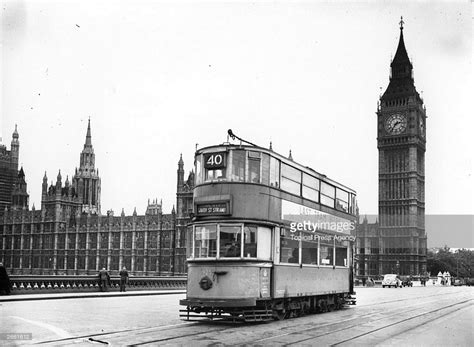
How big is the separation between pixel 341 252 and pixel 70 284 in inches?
619

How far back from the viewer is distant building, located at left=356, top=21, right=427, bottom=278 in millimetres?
104188

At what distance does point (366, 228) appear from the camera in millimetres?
110312

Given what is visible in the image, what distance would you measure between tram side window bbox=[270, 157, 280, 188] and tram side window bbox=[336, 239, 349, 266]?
16.0 feet

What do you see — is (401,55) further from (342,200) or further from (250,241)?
(250,241)

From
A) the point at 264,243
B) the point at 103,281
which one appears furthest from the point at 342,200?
the point at 103,281

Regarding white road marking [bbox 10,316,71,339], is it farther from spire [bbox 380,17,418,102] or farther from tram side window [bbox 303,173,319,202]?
spire [bbox 380,17,418,102]

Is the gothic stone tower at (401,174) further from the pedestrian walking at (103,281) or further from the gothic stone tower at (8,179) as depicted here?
the pedestrian walking at (103,281)

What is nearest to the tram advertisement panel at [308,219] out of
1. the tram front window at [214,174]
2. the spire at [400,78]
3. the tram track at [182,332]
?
the tram front window at [214,174]

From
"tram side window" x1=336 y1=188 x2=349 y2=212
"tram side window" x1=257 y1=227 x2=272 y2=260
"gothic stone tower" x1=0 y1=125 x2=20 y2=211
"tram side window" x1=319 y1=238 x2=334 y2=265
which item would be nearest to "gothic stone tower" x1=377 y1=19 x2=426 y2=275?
"gothic stone tower" x1=0 y1=125 x2=20 y2=211

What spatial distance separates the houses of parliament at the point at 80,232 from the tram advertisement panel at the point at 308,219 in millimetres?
63764

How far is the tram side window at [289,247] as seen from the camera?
17.8 m

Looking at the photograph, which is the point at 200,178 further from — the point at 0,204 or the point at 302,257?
the point at 0,204

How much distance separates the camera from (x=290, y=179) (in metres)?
18.7

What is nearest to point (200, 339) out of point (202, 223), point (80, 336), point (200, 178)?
point (80, 336)
